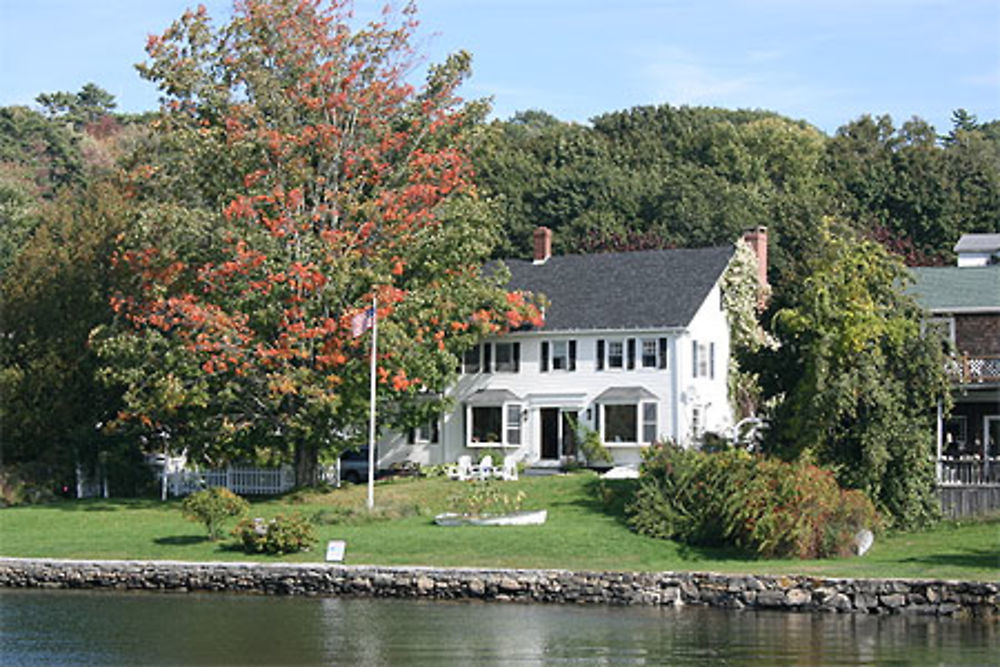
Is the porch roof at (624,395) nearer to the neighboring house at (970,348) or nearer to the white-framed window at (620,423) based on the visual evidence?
the white-framed window at (620,423)

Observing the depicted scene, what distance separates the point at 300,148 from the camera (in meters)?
49.4

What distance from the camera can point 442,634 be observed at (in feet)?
96.0

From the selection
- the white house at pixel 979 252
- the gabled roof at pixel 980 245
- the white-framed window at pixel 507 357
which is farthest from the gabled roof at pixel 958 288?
the white-framed window at pixel 507 357

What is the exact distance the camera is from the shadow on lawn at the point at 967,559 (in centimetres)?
3512

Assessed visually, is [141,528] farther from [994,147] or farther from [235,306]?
[994,147]

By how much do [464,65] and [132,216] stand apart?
12.2m

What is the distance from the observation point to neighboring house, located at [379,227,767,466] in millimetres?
53188

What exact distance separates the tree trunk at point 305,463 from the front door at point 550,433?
27.7ft

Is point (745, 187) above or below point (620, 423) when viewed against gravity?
above

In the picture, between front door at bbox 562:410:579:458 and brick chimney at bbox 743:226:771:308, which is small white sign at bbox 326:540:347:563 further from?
brick chimney at bbox 743:226:771:308

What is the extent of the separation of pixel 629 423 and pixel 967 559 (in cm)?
1866

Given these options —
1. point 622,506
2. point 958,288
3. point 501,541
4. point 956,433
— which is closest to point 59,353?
point 622,506

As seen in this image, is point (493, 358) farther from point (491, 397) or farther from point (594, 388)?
point (594, 388)

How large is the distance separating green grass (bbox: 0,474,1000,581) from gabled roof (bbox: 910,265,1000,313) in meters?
8.40
